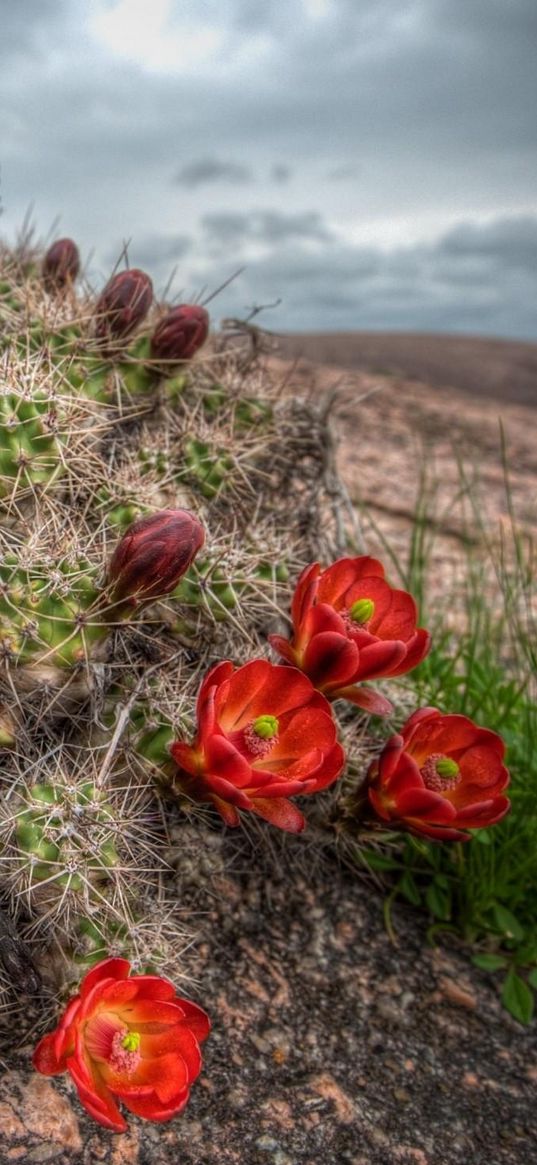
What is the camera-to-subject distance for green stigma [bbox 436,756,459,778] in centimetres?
203

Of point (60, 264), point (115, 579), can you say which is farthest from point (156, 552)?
point (60, 264)

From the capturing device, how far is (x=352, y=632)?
6.54ft

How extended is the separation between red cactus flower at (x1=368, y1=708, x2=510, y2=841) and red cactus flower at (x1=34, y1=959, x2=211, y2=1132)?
572mm

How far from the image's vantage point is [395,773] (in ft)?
6.57

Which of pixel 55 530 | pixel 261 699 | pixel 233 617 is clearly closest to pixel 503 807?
pixel 261 699

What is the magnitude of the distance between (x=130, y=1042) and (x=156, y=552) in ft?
2.59

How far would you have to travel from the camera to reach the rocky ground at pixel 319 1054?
182cm

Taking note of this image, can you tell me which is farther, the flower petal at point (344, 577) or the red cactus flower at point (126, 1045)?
the flower petal at point (344, 577)

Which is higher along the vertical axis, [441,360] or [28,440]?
[28,440]

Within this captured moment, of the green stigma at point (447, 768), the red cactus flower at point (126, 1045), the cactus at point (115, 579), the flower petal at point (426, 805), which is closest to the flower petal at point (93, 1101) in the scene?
the red cactus flower at point (126, 1045)

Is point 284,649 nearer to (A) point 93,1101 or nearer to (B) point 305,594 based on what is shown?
(B) point 305,594

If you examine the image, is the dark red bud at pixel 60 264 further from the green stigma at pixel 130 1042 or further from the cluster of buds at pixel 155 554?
the green stigma at pixel 130 1042

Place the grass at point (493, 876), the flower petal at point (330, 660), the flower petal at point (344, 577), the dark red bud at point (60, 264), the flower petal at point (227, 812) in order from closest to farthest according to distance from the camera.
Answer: the flower petal at point (227, 812) < the flower petal at point (330, 660) < the flower petal at point (344, 577) < the grass at point (493, 876) < the dark red bud at point (60, 264)

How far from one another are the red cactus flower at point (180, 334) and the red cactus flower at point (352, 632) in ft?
2.66
